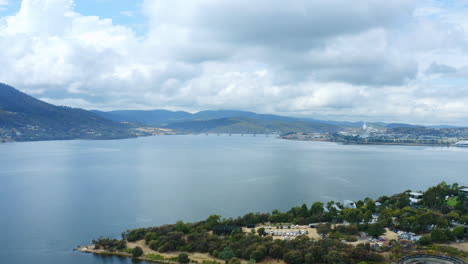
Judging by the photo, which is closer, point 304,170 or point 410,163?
point 304,170

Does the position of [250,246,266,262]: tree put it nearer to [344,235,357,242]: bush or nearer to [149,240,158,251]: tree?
[344,235,357,242]: bush

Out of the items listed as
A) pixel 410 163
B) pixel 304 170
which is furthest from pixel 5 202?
pixel 410 163

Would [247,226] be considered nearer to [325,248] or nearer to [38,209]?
[325,248]

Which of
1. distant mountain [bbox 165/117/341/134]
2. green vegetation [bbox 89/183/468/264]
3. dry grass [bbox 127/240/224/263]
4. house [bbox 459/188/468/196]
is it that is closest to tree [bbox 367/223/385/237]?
green vegetation [bbox 89/183/468/264]

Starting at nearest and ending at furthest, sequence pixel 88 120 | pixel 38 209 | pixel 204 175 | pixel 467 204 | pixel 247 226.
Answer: pixel 247 226, pixel 467 204, pixel 38 209, pixel 204 175, pixel 88 120

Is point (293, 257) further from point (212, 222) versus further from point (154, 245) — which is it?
point (154, 245)

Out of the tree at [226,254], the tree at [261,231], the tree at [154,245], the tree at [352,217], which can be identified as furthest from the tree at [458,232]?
the tree at [154,245]
